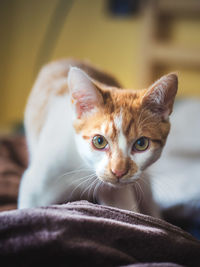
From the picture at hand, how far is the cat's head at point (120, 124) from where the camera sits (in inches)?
32.3

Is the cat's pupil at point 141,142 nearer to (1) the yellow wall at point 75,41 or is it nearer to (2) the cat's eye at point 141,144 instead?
(2) the cat's eye at point 141,144

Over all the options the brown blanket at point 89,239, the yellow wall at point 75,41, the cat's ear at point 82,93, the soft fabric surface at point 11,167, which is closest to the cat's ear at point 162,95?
the cat's ear at point 82,93

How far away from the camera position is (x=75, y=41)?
8.32 ft

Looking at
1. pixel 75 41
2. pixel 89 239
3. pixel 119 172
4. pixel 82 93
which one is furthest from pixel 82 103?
pixel 75 41

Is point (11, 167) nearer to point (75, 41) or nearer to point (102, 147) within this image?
point (102, 147)

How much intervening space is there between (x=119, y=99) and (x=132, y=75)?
1.63m

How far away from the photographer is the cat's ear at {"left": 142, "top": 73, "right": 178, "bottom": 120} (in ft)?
2.75

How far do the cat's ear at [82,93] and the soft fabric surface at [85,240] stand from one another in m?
0.30

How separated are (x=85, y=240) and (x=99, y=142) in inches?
11.8

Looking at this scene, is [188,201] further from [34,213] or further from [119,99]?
[34,213]

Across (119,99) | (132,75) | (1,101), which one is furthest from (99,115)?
(1,101)

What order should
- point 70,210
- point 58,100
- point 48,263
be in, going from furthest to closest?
point 58,100 < point 70,210 < point 48,263

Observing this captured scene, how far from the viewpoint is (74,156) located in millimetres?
951

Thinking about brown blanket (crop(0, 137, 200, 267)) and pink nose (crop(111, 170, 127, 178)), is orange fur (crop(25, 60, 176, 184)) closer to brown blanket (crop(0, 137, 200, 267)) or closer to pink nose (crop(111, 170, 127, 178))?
pink nose (crop(111, 170, 127, 178))
